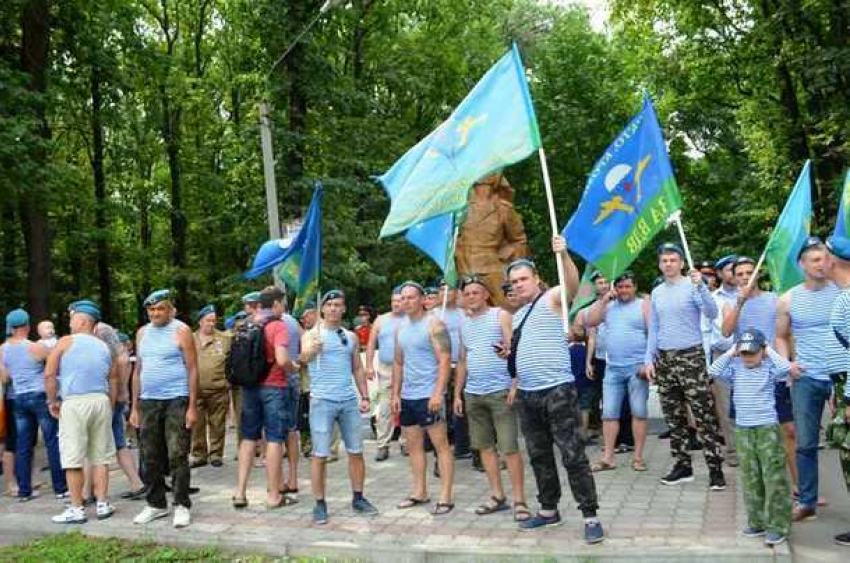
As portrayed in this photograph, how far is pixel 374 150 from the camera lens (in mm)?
20391

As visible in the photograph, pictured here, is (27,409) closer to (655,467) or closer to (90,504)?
(90,504)

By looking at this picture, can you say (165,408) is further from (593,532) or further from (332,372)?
(593,532)

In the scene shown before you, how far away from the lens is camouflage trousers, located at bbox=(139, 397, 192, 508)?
7.24 meters

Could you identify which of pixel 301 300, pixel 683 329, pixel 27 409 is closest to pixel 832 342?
pixel 683 329

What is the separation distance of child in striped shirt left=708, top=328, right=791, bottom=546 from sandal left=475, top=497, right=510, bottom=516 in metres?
1.97

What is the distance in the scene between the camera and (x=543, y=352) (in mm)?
6145

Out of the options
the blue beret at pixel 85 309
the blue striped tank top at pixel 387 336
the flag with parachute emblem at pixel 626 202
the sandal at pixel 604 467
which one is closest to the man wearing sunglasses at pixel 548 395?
the flag with parachute emblem at pixel 626 202

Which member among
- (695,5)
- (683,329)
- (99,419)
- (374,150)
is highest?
(695,5)

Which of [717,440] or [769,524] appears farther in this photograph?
[717,440]

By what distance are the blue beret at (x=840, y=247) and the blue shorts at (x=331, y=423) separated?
13.1 feet

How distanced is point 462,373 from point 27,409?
190 inches

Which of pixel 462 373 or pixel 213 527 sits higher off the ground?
pixel 462 373

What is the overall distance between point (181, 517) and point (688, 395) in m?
4.60

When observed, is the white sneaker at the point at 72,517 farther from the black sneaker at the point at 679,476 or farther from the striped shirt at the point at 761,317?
the striped shirt at the point at 761,317
